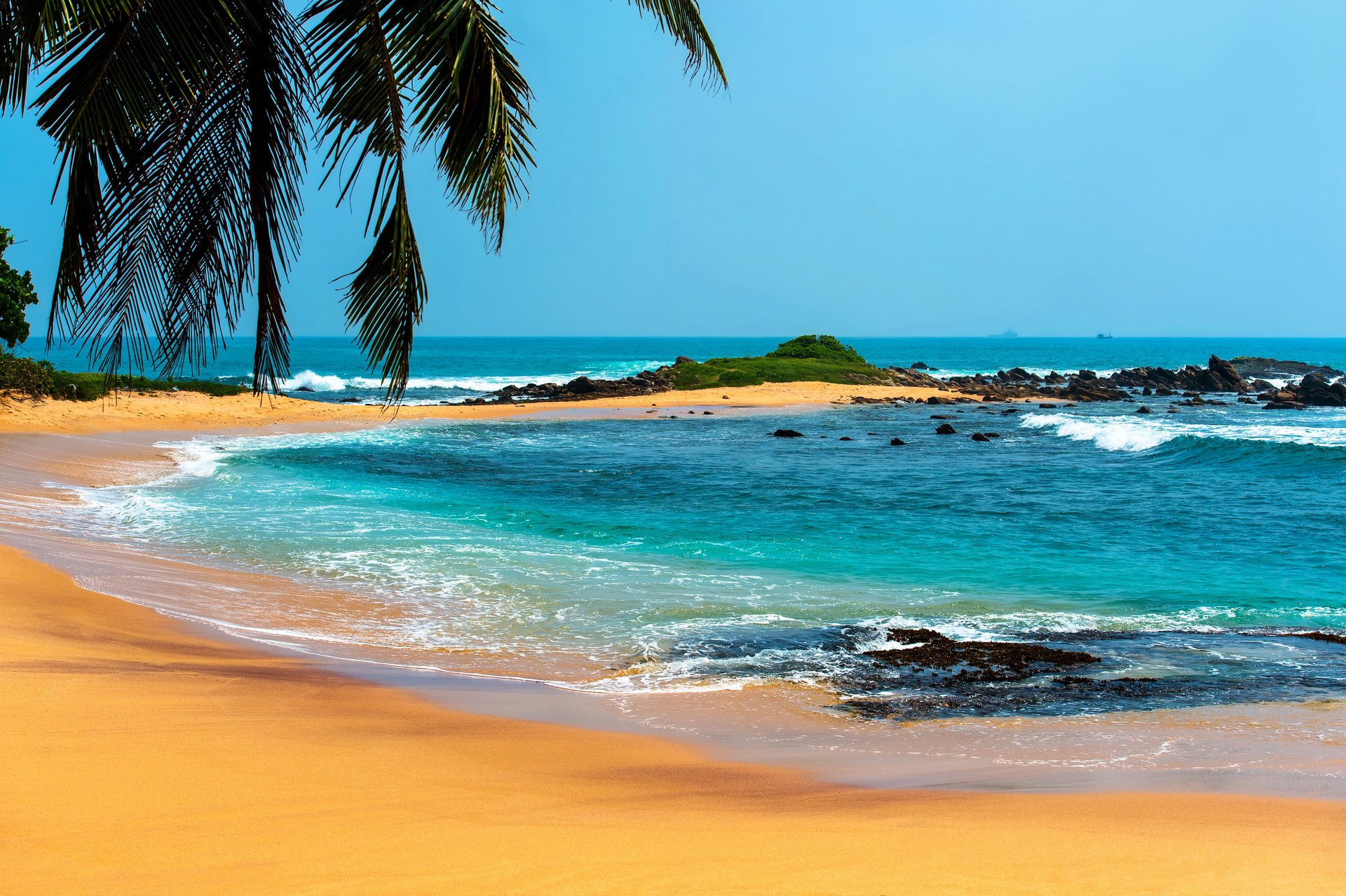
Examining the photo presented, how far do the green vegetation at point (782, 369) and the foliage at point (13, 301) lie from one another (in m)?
32.4

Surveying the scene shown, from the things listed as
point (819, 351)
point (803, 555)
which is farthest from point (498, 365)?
point (803, 555)

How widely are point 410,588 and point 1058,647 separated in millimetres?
6953

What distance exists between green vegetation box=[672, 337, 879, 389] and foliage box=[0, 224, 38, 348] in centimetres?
3236

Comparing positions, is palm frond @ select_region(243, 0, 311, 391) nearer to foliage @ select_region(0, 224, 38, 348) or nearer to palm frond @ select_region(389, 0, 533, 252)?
palm frond @ select_region(389, 0, 533, 252)

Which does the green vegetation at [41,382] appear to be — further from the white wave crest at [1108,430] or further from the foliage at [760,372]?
the foliage at [760,372]

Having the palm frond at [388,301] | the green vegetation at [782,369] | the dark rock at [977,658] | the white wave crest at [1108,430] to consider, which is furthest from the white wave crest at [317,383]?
the palm frond at [388,301]

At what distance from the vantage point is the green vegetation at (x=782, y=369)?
53.9 metres

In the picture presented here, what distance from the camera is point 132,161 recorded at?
449 cm

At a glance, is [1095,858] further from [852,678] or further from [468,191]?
[468,191]

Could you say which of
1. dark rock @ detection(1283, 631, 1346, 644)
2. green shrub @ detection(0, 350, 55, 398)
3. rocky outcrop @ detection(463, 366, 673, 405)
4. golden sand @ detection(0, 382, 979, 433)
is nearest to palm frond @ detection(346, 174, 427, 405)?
dark rock @ detection(1283, 631, 1346, 644)

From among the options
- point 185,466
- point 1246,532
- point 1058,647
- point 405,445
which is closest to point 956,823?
point 1058,647

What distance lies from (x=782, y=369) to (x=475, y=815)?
5252 centimetres

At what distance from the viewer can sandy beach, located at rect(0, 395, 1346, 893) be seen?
12.8 feet

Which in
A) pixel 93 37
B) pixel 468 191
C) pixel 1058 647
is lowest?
pixel 1058 647
